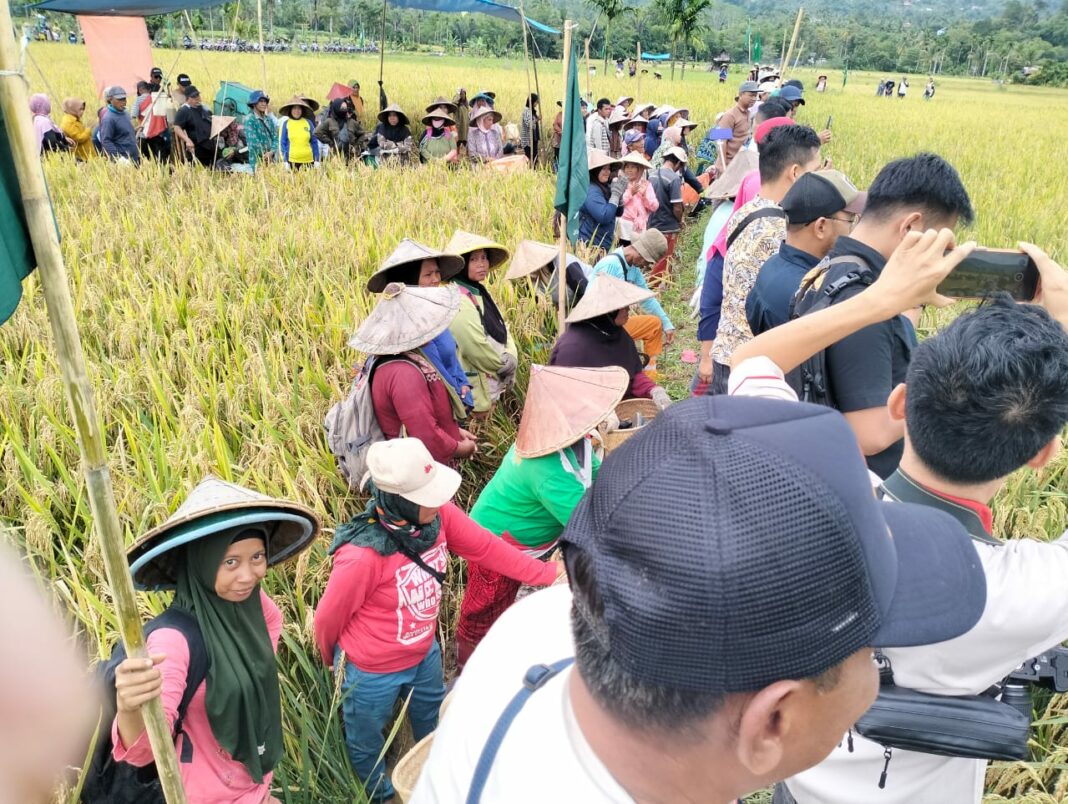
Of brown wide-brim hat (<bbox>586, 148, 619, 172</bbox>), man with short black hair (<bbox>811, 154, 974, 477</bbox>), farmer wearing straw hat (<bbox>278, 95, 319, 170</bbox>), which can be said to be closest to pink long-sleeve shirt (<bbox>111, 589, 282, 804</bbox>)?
man with short black hair (<bbox>811, 154, 974, 477</bbox>)

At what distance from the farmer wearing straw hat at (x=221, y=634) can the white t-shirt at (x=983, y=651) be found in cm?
119

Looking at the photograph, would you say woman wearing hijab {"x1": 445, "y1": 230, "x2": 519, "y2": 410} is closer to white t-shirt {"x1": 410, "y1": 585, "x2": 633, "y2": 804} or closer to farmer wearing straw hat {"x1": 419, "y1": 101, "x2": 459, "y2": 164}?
white t-shirt {"x1": 410, "y1": 585, "x2": 633, "y2": 804}

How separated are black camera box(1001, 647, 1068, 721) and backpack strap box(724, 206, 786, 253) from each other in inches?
85.4

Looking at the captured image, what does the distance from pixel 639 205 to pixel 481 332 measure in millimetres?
3185

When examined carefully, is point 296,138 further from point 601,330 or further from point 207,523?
point 207,523

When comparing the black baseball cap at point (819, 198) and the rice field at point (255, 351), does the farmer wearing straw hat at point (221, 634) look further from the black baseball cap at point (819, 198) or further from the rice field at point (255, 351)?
the black baseball cap at point (819, 198)

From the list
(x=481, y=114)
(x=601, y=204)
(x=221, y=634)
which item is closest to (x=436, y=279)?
(x=221, y=634)

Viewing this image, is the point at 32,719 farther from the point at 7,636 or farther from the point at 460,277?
the point at 460,277

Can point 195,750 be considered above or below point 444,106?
below

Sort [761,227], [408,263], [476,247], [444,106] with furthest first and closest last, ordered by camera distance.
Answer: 1. [444,106]
2. [476,247]
3. [408,263]
4. [761,227]

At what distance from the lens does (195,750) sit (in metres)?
1.63

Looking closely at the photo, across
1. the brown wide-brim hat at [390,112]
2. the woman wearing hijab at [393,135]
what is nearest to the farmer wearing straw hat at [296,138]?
the woman wearing hijab at [393,135]

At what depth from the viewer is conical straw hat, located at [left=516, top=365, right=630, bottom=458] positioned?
7.75 ft

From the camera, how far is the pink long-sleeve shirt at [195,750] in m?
1.45
